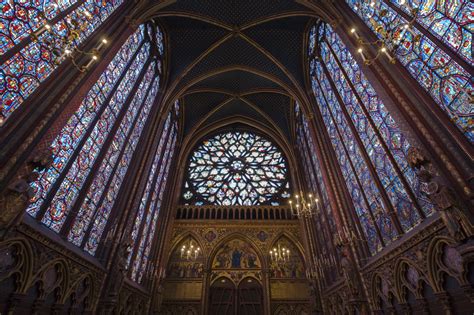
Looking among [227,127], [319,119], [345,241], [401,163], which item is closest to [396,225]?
Answer: [401,163]

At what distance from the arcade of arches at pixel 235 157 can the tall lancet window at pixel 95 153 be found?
6cm

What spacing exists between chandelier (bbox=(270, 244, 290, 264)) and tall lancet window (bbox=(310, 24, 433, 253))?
7643 mm

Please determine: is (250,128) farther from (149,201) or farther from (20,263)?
(20,263)

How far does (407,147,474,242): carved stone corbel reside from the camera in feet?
15.2

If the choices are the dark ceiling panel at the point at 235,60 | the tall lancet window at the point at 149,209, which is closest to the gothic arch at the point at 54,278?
the tall lancet window at the point at 149,209

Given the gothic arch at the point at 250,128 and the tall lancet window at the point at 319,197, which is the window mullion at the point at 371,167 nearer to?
the tall lancet window at the point at 319,197

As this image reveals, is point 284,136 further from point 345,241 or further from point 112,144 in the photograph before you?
point 112,144

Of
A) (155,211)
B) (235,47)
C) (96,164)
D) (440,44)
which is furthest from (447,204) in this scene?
(235,47)

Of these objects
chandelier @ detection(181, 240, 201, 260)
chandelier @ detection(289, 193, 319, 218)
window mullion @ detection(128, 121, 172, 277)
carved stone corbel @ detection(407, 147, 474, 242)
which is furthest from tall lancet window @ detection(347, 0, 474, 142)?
chandelier @ detection(181, 240, 201, 260)

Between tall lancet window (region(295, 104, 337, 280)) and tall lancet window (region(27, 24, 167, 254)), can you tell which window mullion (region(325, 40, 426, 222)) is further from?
tall lancet window (region(27, 24, 167, 254))

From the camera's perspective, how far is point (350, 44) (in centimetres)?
938

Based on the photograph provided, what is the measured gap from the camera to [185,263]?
16.2 m

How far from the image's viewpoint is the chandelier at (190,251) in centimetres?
1631

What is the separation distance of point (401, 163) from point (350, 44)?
16.3ft
